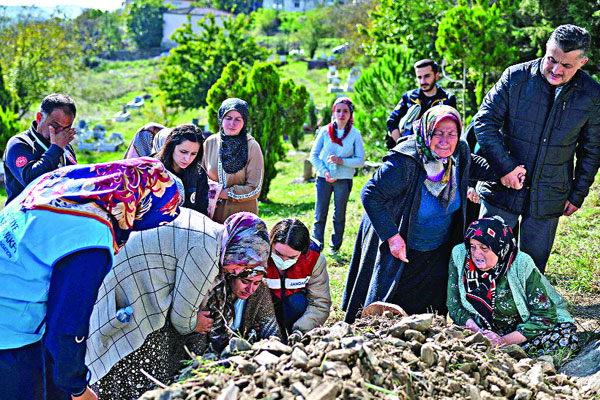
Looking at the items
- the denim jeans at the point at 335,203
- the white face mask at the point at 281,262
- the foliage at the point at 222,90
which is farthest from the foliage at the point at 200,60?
the white face mask at the point at 281,262

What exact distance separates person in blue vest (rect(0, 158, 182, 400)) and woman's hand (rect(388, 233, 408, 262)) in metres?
1.67

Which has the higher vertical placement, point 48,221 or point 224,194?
point 48,221

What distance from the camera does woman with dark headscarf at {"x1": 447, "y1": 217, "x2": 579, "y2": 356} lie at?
10.9ft

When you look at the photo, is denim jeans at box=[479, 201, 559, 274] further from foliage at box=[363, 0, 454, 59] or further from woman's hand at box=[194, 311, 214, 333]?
foliage at box=[363, 0, 454, 59]

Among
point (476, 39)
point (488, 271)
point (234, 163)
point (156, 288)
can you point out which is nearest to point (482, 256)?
point (488, 271)

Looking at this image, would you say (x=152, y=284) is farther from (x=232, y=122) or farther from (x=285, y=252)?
(x=232, y=122)

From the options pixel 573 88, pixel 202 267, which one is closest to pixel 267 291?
pixel 202 267

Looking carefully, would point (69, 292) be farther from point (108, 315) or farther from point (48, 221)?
point (108, 315)

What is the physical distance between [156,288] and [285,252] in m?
0.89

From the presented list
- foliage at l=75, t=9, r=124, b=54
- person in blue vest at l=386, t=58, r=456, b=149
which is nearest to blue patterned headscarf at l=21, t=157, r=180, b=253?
person in blue vest at l=386, t=58, r=456, b=149

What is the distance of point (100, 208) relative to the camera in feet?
Answer: 6.94

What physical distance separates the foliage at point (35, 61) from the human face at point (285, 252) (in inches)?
832

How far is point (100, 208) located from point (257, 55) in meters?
26.2

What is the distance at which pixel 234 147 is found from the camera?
5.19m
